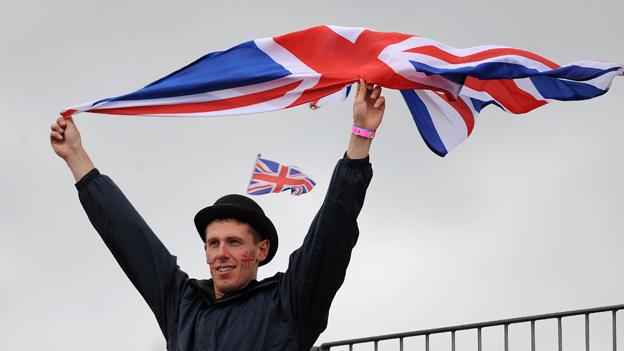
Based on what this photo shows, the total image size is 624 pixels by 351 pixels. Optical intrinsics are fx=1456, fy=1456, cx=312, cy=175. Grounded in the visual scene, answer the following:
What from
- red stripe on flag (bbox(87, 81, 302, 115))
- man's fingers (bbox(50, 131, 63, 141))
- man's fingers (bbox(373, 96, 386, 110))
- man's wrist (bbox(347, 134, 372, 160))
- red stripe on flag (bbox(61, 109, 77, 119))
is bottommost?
man's wrist (bbox(347, 134, 372, 160))

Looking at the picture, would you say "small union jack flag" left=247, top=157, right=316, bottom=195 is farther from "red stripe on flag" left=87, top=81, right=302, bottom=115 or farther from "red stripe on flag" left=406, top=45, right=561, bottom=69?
"red stripe on flag" left=406, top=45, right=561, bottom=69

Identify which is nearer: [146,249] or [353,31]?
[146,249]

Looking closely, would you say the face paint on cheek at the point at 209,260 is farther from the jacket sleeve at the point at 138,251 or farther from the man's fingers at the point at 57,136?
the man's fingers at the point at 57,136

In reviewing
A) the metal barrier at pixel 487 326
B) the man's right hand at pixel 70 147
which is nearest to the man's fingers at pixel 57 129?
the man's right hand at pixel 70 147

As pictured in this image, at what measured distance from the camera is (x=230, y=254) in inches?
220

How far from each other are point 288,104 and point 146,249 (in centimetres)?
104

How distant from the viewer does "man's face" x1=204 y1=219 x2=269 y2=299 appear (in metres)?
5.56

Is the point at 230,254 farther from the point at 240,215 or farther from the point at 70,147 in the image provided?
the point at 70,147

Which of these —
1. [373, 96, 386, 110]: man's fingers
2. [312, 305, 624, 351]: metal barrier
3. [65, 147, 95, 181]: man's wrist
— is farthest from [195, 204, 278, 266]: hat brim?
[312, 305, 624, 351]: metal barrier

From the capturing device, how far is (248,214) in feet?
18.6

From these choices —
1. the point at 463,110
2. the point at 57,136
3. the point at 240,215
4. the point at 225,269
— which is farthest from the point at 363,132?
the point at 463,110

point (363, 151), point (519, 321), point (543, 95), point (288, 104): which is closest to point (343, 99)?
point (288, 104)

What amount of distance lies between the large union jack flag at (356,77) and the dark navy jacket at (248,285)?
623 millimetres

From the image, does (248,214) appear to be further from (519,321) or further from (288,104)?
(519,321)
